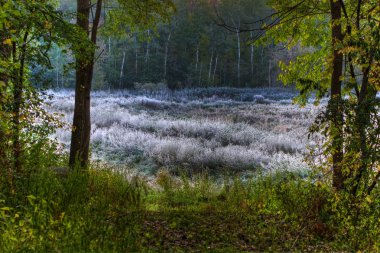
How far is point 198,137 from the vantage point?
1627 centimetres

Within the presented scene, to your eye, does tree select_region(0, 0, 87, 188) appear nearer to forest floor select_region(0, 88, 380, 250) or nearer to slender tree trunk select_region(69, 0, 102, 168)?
forest floor select_region(0, 88, 380, 250)

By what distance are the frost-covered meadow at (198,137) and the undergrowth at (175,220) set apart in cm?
149

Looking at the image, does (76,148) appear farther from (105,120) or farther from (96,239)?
(105,120)

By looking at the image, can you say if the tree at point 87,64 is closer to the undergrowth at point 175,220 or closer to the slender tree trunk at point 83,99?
the slender tree trunk at point 83,99

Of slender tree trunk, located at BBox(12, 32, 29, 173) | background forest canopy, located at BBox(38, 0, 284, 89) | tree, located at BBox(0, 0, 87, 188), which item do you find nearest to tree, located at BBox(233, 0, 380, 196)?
tree, located at BBox(0, 0, 87, 188)

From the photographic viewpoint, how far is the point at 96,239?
4.33m

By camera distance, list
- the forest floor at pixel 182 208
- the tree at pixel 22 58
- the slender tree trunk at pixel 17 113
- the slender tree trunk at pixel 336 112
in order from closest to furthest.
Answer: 1. the forest floor at pixel 182 208
2. the slender tree trunk at pixel 336 112
3. the tree at pixel 22 58
4. the slender tree trunk at pixel 17 113

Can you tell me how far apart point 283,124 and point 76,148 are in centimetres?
1432

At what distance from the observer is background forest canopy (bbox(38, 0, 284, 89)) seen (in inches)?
1692

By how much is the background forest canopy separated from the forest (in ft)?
79.0

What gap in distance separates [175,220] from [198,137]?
10238 millimetres

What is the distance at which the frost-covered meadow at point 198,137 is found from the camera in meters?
12.6

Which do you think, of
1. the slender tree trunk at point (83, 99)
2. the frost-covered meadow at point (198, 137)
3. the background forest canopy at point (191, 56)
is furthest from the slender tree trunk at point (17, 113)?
the background forest canopy at point (191, 56)

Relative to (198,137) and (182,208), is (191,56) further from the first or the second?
(182,208)
